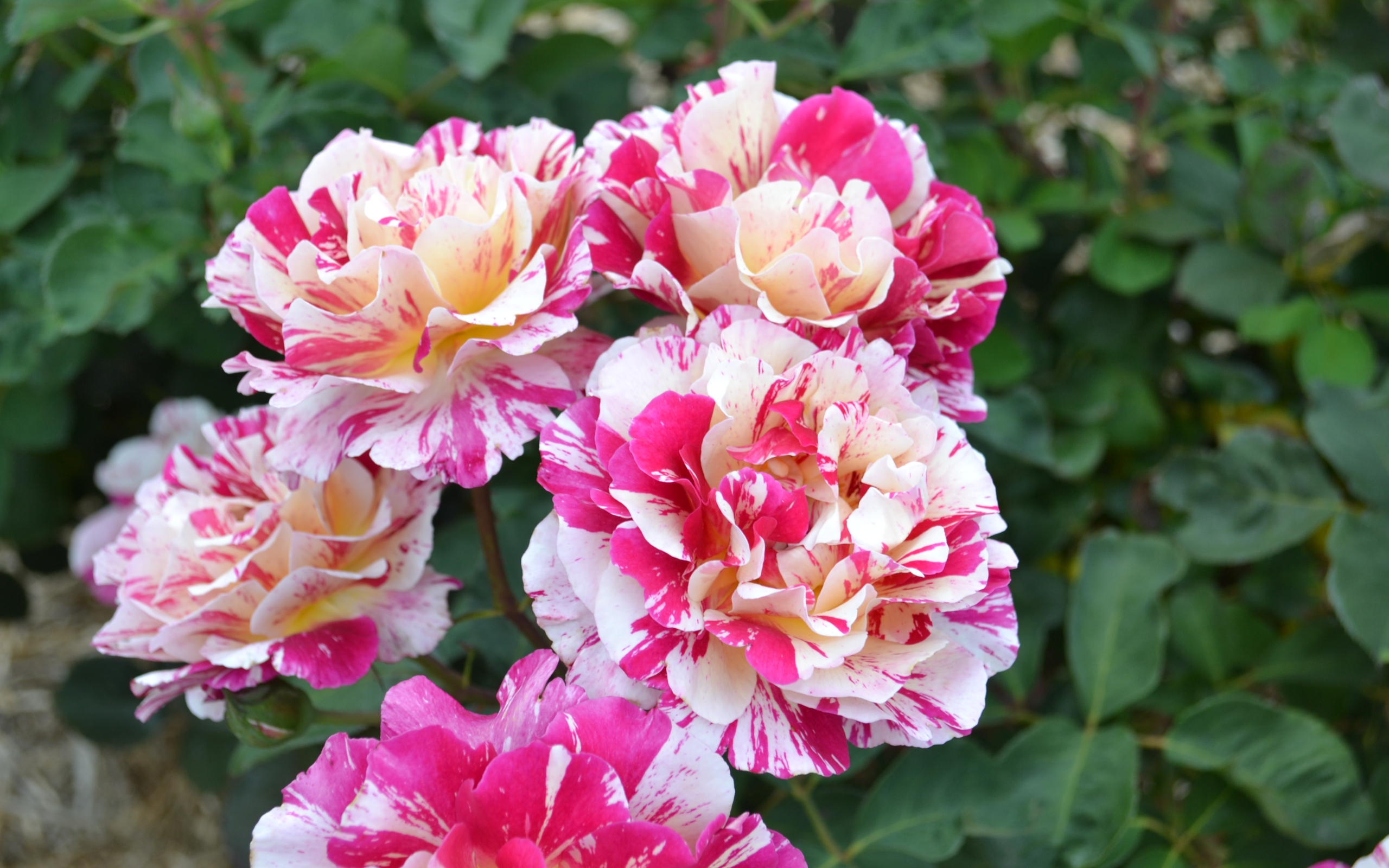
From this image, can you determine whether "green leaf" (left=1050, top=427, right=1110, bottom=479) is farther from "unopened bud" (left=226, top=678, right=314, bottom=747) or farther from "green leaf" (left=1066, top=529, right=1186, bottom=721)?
"unopened bud" (left=226, top=678, right=314, bottom=747)

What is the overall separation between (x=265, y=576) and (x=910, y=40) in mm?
593

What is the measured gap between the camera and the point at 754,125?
51 cm

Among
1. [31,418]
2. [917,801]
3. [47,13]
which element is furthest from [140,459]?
[917,801]

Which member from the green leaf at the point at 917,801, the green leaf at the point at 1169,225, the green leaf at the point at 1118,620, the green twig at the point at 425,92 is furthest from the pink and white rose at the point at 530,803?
the green leaf at the point at 1169,225

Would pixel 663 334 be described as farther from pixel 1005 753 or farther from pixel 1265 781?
pixel 1265 781

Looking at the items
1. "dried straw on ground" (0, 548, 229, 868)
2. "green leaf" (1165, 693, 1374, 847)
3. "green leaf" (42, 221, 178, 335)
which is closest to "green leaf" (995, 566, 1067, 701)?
"green leaf" (1165, 693, 1374, 847)

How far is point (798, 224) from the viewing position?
471 mm

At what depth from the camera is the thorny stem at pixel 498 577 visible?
549 millimetres

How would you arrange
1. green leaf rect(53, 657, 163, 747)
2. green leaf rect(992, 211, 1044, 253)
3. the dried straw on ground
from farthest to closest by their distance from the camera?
1. the dried straw on ground
2. green leaf rect(53, 657, 163, 747)
3. green leaf rect(992, 211, 1044, 253)

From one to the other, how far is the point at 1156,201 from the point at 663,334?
770mm

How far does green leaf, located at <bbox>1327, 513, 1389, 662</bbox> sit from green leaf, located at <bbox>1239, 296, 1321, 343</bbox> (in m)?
0.20

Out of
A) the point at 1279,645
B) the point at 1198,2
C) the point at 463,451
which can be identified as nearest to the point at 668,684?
the point at 463,451

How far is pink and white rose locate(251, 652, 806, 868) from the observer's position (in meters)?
0.40

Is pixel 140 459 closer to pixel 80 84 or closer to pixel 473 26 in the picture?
pixel 80 84
